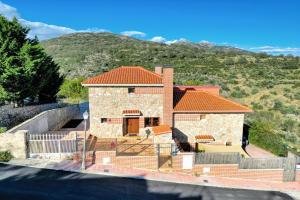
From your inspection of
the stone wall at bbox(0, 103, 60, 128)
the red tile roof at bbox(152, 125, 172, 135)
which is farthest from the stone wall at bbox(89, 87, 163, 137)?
the stone wall at bbox(0, 103, 60, 128)

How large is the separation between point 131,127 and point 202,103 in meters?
6.31

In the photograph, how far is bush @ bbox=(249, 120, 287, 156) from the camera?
2075cm

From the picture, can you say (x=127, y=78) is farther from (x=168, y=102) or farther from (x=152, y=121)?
(x=152, y=121)

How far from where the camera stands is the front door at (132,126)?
76.0 ft

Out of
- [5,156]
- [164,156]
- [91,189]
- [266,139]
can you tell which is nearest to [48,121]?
[5,156]

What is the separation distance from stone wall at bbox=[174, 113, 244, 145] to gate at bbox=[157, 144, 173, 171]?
13.0ft

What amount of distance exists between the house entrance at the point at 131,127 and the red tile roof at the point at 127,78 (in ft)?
10.6

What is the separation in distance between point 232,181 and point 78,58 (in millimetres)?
63924

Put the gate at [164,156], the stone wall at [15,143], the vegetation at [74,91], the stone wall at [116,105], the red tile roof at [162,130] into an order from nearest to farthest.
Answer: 1. the stone wall at [15,143]
2. the gate at [164,156]
3. the red tile roof at [162,130]
4. the stone wall at [116,105]
5. the vegetation at [74,91]

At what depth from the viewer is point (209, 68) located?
63.2m

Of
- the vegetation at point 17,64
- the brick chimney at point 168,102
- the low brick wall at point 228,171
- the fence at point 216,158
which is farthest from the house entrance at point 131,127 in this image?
the vegetation at point 17,64

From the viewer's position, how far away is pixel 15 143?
17.8m

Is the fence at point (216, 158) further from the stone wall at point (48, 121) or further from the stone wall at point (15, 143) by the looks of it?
the stone wall at point (48, 121)

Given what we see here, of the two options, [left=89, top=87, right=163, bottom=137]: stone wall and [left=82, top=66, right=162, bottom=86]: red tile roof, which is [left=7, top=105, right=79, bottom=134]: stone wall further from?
[left=82, top=66, right=162, bottom=86]: red tile roof
